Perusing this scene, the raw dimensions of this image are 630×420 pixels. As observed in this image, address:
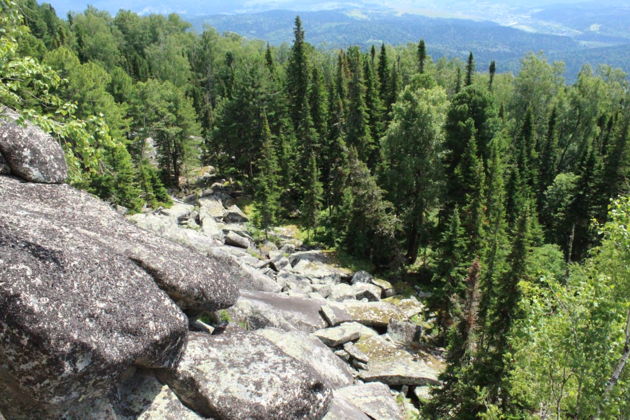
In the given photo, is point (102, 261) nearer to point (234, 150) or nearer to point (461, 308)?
point (461, 308)

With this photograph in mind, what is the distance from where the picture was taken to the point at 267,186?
45.5 meters

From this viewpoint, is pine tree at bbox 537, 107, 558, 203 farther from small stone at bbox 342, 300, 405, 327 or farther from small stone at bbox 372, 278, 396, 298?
small stone at bbox 342, 300, 405, 327

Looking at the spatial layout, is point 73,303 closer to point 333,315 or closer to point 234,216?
point 333,315

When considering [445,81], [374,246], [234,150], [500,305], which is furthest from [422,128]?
[445,81]

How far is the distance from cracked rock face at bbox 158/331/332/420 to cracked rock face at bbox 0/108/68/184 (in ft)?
16.4

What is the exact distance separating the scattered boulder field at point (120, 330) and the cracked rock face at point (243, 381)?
0.9 inches

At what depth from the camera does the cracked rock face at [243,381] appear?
9.71 metres

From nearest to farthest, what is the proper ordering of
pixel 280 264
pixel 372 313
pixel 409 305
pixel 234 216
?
1. pixel 372 313
2. pixel 409 305
3. pixel 280 264
4. pixel 234 216

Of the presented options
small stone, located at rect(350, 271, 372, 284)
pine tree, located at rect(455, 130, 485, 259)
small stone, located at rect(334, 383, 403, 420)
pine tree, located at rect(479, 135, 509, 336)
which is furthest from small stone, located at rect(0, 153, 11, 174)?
pine tree, located at rect(455, 130, 485, 259)

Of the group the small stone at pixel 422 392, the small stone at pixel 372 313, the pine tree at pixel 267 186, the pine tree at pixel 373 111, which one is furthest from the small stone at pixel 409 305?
the pine tree at pixel 373 111

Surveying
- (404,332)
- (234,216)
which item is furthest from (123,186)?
(404,332)

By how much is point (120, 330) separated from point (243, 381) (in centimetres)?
308

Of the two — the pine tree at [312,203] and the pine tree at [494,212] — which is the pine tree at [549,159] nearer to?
the pine tree at [494,212]

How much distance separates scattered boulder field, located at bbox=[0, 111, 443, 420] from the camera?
24.0 feet
